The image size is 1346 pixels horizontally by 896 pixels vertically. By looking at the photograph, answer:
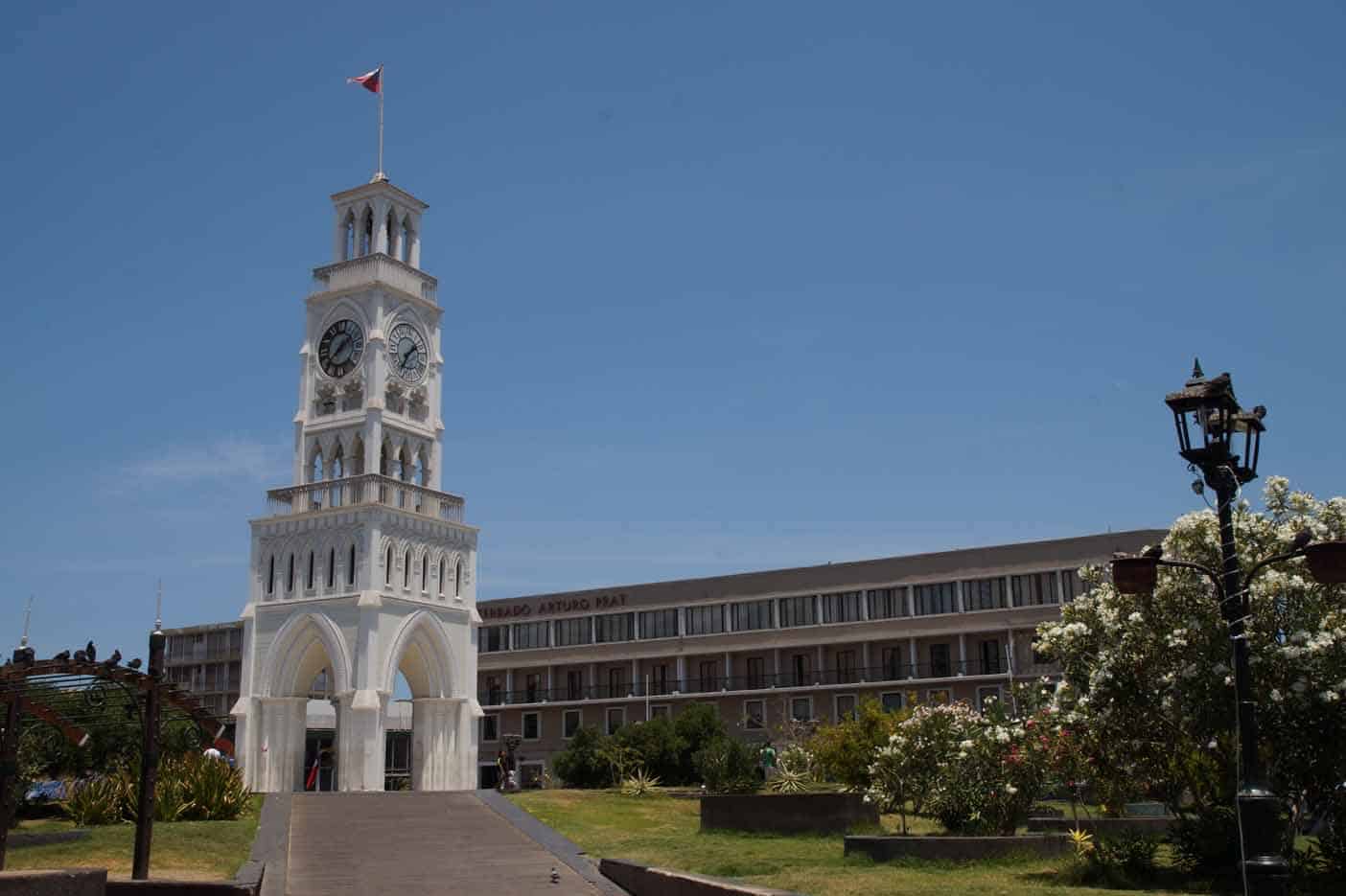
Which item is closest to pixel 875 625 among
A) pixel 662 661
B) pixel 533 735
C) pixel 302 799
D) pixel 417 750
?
pixel 662 661

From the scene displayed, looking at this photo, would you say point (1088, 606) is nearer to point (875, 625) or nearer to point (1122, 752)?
point (1122, 752)

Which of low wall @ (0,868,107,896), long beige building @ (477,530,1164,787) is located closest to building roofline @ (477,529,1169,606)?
long beige building @ (477,530,1164,787)

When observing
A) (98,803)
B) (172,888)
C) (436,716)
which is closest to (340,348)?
(436,716)

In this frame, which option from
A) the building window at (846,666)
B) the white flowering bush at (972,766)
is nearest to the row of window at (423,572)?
the white flowering bush at (972,766)

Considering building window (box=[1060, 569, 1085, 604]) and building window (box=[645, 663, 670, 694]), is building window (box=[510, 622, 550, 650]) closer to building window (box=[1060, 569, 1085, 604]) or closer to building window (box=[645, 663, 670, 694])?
building window (box=[645, 663, 670, 694])

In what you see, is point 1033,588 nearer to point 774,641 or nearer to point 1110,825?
point 774,641

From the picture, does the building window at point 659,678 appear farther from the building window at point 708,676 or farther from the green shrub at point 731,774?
the green shrub at point 731,774

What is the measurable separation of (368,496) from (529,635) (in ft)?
125

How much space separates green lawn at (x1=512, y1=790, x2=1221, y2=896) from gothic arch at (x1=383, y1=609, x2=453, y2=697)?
13762 millimetres

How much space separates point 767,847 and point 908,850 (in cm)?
328

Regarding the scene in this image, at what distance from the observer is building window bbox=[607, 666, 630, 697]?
73812 mm

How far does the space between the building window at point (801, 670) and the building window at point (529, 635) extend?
595 inches

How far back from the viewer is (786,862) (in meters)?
18.0

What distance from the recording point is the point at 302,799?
2859 centimetres
